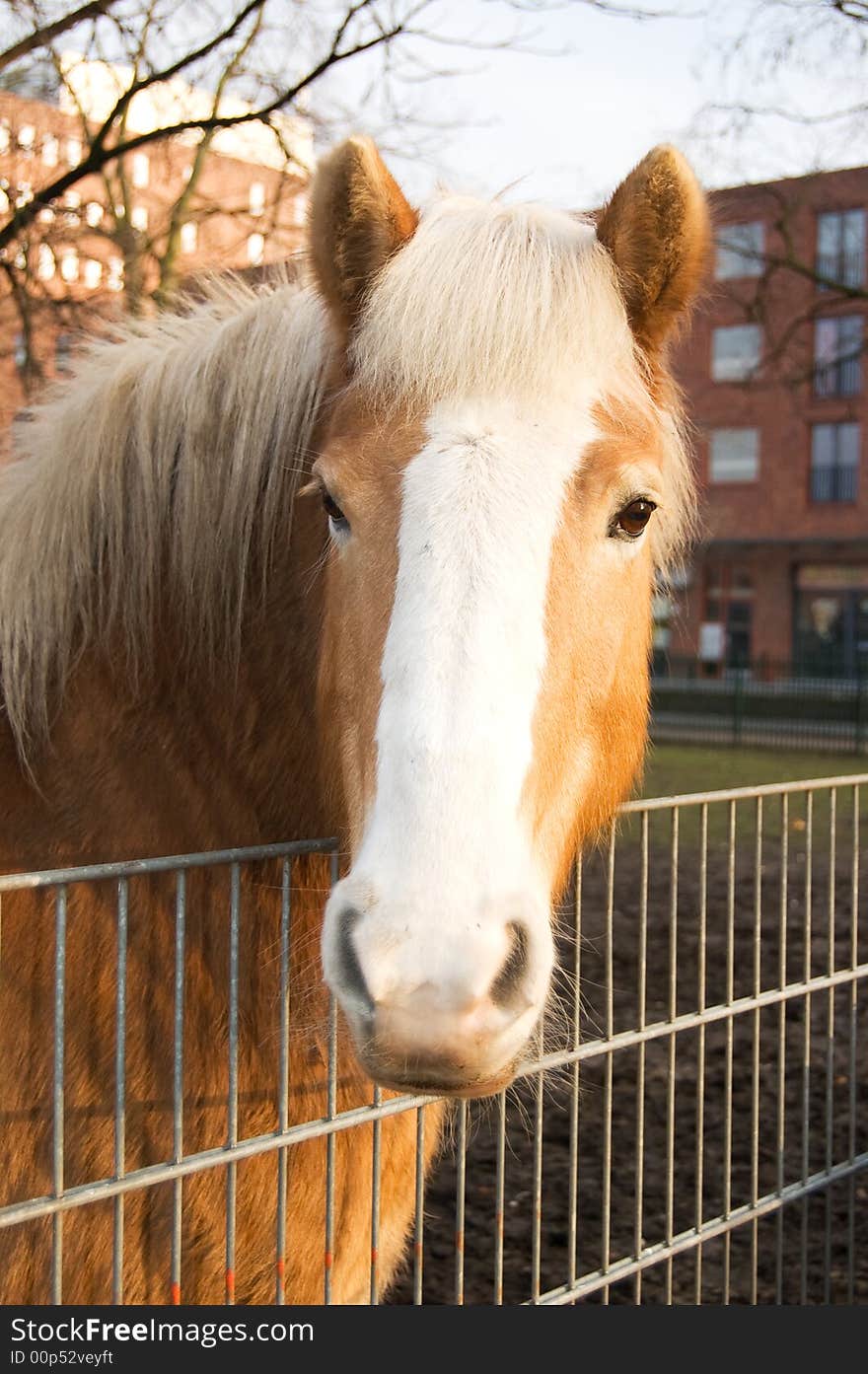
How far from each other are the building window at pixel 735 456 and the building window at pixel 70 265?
94.0 ft

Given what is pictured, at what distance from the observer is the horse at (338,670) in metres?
1.62

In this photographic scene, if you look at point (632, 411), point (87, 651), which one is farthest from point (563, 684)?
point (87, 651)

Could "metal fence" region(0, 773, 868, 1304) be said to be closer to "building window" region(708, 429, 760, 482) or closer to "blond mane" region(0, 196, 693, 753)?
"blond mane" region(0, 196, 693, 753)

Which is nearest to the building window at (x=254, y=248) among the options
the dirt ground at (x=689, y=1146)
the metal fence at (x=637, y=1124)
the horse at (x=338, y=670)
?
the metal fence at (x=637, y=1124)

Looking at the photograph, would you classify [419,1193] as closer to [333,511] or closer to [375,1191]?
[375,1191]

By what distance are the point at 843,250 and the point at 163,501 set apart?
1517cm

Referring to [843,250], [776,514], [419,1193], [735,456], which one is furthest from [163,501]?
[735,456]

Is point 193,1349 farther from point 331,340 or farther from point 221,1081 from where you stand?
point 331,340

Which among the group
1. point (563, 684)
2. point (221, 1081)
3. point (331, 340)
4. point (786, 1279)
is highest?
point (331, 340)

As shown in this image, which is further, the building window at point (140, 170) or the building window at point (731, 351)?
the building window at point (731, 351)

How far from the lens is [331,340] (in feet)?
7.73

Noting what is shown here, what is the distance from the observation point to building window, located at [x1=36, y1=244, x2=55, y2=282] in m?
8.02

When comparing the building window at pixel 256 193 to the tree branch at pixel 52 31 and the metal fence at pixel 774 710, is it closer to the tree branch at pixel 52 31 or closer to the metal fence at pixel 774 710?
the tree branch at pixel 52 31

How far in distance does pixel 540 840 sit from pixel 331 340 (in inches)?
44.5
